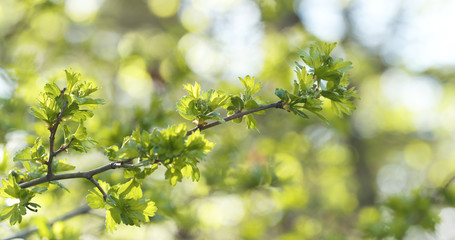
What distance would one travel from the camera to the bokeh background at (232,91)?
9.01 ft

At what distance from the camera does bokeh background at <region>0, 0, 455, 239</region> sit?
2.75 m

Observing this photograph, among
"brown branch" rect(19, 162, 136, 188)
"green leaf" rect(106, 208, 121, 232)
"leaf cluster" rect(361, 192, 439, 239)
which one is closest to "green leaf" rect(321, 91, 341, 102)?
"brown branch" rect(19, 162, 136, 188)

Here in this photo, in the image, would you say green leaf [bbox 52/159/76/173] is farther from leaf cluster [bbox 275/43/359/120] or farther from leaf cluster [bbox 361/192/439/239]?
leaf cluster [bbox 361/192/439/239]

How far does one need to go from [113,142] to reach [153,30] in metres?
4.20

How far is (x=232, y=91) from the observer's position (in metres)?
3.23

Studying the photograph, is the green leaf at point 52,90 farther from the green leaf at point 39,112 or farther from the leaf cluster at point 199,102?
the leaf cluster at point 199,102

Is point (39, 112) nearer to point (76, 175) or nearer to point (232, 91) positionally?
point (76, 175)

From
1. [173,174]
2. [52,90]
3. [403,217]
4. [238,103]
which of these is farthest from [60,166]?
[403,217]

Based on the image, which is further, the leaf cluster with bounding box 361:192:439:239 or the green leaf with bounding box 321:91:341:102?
the leaf cluster with bounding box 361:192:439:239

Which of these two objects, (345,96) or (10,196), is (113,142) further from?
(345,96)

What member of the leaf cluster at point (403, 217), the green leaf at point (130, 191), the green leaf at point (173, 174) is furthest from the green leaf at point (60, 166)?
the leaf cluster at point (403, 217)

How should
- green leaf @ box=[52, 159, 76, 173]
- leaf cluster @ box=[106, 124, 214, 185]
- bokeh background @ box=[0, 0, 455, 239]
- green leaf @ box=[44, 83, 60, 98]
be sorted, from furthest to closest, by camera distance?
bokeh background @ box=[0, 0, 455, 239] → green leaf @ box=[52, 159, 76, 173] → green leaf @ box=[44, 83, 60, 98] → leaf cluster @ box=[106, 124, 214, 185]

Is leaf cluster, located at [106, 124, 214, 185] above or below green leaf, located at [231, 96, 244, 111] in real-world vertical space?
below

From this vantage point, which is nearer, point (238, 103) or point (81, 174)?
point (81, 174)
